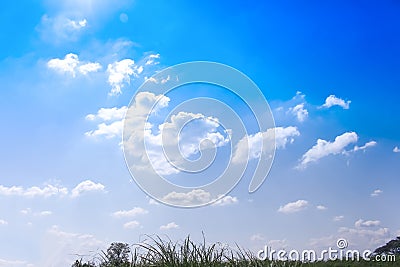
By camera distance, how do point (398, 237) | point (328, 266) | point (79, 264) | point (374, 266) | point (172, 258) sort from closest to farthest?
point (172, 258)
point (79, 264)
point (328, 266)
point (374, 266)
point (398, 237)

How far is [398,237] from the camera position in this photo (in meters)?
20.8

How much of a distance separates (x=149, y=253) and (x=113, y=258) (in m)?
1.43

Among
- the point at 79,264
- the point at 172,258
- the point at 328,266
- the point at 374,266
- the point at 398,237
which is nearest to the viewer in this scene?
the point at 172,258

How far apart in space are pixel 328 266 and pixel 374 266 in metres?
1.96

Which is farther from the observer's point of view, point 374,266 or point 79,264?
point 374,266

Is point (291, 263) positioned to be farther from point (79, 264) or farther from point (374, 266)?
point (374, 266)

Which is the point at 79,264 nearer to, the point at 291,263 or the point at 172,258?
the point at 172,258

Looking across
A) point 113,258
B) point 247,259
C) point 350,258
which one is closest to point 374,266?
point 350,258

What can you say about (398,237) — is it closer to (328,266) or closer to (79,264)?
(328,266)

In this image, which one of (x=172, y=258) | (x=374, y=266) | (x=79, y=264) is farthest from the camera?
(x=374, y=266)

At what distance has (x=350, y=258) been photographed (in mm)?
15617

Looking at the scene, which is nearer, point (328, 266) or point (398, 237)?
point (328, 266)

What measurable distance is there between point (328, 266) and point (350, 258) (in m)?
1.42

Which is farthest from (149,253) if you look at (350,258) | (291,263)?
(350,258)
